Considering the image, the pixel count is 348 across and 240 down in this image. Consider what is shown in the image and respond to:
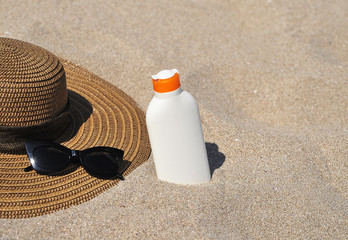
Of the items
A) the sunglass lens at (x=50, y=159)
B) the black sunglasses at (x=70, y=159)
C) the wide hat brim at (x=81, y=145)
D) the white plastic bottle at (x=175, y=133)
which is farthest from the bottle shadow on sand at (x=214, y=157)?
the sunglass lens at (x=50, y=159)

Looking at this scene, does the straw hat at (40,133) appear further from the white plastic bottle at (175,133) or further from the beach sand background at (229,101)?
the white plastic bottle at (175,133)

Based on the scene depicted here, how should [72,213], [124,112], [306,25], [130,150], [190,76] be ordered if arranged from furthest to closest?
[306,25] → [190,76] → [124,112] → [130,150] → [72,213]

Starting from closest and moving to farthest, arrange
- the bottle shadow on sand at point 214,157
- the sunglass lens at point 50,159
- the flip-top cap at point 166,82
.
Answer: the flip-top cap at point 166,82, the sunglass lens at point 50,159, the bottle shadow on sand at point 214,157

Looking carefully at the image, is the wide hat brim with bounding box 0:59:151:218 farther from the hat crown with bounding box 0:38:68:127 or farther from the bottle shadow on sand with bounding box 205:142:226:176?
the bottle shadow on sand with bounding box 205:142:226:176

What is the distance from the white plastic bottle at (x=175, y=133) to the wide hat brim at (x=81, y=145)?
0.64ft

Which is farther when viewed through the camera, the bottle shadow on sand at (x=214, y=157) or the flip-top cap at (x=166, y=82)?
the bottle shadow on sand at (x=214, y=157)

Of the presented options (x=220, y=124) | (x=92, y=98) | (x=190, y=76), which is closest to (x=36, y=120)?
(x=92, y=98)

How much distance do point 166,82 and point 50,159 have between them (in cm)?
52

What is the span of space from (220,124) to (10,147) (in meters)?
0.93

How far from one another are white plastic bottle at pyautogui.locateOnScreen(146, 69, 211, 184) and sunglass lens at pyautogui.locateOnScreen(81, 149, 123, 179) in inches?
6.4

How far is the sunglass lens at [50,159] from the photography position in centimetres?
148

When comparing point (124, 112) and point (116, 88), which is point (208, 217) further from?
point (116, 88)

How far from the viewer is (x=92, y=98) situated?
190cm

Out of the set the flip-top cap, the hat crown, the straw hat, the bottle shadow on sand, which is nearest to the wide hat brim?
the straw hat
